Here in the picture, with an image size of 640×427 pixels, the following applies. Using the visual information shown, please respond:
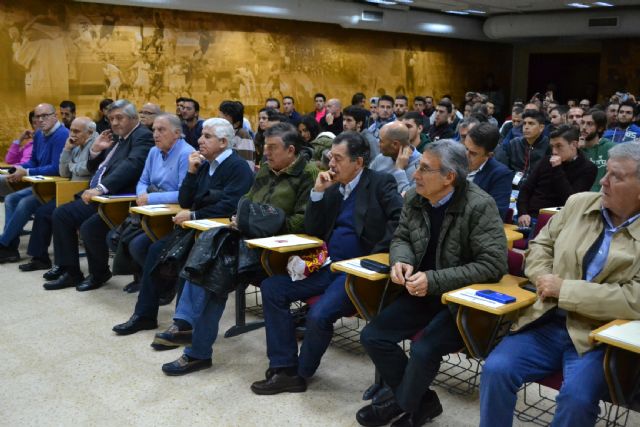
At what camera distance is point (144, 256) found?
14.9 feet

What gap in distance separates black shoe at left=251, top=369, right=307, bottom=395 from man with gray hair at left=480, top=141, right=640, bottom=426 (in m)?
1.16

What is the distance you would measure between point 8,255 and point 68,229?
1.11m

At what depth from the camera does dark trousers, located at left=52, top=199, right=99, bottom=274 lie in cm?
516

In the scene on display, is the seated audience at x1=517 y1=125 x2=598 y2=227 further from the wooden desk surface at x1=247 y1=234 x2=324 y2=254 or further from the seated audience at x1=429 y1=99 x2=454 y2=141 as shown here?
the seated audience at x1=429 y1=99 x2=454 y2=141

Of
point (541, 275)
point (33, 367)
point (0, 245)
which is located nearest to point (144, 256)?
point (33, 367)

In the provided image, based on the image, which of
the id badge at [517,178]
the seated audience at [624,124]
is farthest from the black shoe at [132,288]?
the seated audience at [624,124]

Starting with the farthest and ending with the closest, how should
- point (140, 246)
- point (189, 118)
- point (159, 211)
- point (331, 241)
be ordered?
point (189, 118)
point (140, 246)
point (159, 211)
point (331, 241)

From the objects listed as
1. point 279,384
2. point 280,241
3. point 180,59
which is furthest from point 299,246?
point 180,59

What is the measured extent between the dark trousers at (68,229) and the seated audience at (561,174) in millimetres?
3485

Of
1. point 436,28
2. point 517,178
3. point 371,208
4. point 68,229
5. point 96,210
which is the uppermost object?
point 436,28

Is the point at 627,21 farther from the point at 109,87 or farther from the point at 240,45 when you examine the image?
the point at 109,87

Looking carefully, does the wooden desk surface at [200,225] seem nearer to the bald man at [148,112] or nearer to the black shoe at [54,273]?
the black shoe at [54,273]

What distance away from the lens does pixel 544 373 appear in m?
2.54

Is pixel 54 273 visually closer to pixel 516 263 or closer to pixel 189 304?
pixel 189 304
